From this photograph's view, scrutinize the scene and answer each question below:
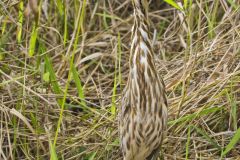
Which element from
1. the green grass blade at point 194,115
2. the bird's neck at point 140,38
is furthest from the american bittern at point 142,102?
the green grass blade at point 194,115

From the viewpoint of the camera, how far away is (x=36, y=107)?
9.57 ft

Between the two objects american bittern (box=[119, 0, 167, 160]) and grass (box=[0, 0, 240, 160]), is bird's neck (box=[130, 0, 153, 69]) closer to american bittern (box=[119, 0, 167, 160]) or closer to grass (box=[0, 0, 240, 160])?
american bittern (box=[119, 0, 167, 160])

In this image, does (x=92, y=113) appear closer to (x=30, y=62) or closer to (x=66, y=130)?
(x=66, y=130)

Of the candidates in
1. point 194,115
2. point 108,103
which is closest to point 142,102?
point 194,115

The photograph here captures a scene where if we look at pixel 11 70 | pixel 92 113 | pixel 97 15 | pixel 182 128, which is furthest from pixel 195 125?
pixel 97 15

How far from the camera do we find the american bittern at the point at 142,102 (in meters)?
2.28

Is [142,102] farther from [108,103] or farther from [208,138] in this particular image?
[108,103]

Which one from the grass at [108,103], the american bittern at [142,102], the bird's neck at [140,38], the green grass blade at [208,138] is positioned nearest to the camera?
the bird's neck at [140,38]

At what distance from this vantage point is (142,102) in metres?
2.40

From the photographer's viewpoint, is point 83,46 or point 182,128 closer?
point 182,128

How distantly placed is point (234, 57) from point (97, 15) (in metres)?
1.11

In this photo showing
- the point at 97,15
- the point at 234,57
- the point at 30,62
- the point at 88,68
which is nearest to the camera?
the point at 234,57

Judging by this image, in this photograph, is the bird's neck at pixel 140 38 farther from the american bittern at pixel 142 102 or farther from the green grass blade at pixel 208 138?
the green grass blade at pixel 208 138

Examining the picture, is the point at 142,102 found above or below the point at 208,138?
above
